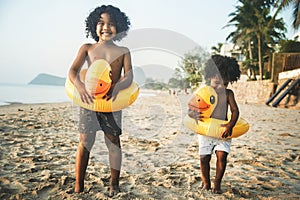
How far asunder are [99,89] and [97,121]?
0.35m

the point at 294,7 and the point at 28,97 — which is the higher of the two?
the point at 294,7

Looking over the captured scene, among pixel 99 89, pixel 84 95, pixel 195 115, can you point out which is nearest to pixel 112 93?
pixel 99 89

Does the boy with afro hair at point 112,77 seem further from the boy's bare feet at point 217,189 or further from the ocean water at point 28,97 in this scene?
the ocean water at point 28,97

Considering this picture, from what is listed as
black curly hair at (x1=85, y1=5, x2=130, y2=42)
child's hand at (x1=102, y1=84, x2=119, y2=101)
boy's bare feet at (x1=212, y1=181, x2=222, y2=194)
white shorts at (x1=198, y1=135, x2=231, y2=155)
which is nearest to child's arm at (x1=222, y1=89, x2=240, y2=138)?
white shorts at (x1=198, y1=135, x2=231, y2=155)

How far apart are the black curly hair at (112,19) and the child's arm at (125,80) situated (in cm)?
24

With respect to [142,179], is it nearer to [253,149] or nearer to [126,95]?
[126,95]

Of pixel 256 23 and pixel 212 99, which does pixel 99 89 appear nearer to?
pixel 212 99

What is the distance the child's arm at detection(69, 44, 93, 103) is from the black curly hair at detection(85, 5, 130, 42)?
0.83 feet

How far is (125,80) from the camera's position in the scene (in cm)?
238

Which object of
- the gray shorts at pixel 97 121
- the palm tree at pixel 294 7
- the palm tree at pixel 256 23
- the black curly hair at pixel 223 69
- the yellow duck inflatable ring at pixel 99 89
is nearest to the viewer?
the yellow duck inflatable ring at pixel 99 89

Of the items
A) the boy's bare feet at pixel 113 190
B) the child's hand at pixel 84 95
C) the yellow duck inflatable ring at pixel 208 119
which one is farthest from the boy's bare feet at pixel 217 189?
the child's hand at pixel 84 95

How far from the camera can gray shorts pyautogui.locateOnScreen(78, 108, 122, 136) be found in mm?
2391

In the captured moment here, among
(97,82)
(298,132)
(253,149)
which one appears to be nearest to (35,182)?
(97,82)

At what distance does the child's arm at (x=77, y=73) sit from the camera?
7.43 feet
